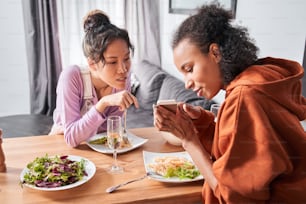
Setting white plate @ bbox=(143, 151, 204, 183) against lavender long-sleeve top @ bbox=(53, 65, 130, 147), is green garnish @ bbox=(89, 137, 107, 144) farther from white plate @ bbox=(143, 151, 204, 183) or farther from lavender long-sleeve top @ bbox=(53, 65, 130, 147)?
white plate @ bbox=(143, 151, 204, 183)

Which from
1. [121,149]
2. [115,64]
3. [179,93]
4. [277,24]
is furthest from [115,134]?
[179,93]

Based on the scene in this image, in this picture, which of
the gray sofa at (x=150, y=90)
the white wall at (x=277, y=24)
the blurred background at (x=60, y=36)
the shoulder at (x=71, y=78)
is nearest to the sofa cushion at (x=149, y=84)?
the gray sofa at (x=150, y=90)

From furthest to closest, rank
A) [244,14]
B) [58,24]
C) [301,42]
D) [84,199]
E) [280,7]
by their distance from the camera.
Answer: [58,24] → [244,14] → [280,7] → [301,42] → [84,199]

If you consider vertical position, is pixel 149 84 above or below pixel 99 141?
below

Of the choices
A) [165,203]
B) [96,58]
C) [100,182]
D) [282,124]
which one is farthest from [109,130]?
[282,124]

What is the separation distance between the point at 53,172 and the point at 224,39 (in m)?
0.66

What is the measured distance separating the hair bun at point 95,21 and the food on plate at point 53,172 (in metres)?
0.64

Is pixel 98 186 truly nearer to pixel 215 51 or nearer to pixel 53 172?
pixel 53 172

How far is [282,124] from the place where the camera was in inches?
30.3

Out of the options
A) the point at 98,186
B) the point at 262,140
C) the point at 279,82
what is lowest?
the point at 98,186

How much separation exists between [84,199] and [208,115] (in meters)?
0.53

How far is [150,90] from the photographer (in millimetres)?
2797

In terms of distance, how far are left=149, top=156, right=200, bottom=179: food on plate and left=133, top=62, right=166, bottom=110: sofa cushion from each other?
1.70 meters

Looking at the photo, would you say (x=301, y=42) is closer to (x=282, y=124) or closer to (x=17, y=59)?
(x=282, y=124)
